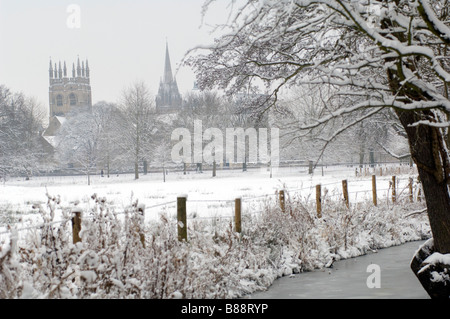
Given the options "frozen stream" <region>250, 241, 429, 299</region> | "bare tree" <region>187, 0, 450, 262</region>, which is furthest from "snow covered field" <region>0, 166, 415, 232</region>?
"frozen stream" <region>250, 241, 429, 299</region>

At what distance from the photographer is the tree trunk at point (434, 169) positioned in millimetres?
8438

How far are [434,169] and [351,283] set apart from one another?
2.96 meters

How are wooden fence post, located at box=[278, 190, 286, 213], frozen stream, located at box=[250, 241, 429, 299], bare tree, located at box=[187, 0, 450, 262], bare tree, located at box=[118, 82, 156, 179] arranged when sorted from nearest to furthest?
bare tree, located at box=[187, 0, 450, 262] < frozen stream, located at box=[250, 241, 429, 299] < wooden fence post, located at box=[278, 190, 286, 213] < bare tree, located at box=[118, 82, 156, 179]

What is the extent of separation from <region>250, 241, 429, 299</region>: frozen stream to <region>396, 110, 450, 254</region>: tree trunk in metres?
1.38

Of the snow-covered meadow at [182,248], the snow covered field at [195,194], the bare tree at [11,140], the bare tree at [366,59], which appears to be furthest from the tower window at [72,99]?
the bare tree at [366,59]

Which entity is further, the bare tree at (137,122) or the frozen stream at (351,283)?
the bare tree at (137,122)

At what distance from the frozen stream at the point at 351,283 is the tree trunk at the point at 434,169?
1383 millimetres

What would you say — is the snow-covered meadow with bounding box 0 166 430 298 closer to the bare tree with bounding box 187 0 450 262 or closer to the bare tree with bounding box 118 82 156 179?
the bare tree with bounding box 187 0 450 262

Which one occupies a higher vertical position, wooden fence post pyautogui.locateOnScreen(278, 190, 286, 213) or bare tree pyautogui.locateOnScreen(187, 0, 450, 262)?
bare tree pyautogui.locateOnScreen(187, 0, 450, 262)

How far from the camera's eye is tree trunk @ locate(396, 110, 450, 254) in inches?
332

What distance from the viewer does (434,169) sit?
8.43 metres

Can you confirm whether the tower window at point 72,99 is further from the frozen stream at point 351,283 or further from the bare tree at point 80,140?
→ the frozen stream at point 351,283

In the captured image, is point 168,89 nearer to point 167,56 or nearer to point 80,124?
point 167,56
